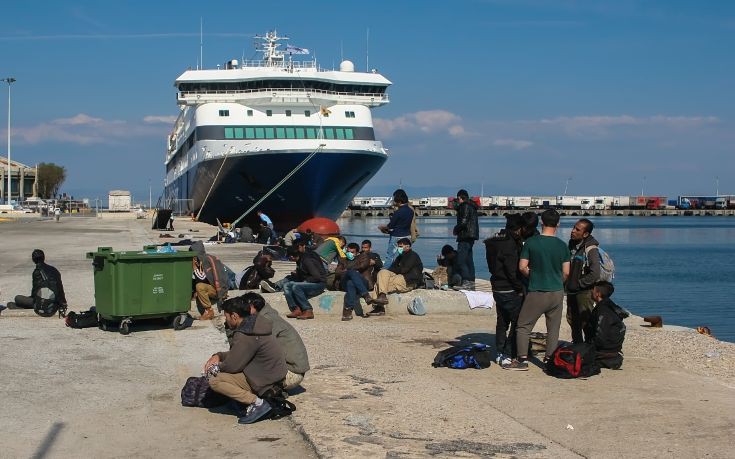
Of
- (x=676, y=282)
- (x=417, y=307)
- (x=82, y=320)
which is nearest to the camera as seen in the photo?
(x=82, y=320)

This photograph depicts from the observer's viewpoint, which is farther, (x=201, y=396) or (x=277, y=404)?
(x=201, y=396)

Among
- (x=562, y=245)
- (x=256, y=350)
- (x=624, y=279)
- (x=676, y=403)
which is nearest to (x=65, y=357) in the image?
(x=256, y=350)

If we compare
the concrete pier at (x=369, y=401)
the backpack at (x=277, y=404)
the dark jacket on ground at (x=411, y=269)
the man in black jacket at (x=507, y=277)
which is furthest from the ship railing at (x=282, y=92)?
the backpack at (x=277, y=404)

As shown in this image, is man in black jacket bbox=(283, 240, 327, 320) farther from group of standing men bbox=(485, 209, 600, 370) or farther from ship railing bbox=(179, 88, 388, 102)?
ship railing bbox=(179, 88, 388, 102)

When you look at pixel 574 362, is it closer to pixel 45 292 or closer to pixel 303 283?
pixel 303 283

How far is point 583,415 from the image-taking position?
671 cm

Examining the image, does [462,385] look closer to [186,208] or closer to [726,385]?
[726,385]

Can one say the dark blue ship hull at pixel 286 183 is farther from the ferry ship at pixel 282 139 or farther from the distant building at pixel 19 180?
the distant building at pixel 19 180

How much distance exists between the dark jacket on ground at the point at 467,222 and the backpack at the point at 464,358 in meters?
4.24

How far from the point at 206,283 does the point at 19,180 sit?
9726cm

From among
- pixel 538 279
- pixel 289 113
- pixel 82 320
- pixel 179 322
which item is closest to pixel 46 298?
pixel 82 320

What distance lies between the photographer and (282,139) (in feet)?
139

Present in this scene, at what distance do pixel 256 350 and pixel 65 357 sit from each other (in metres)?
3.02

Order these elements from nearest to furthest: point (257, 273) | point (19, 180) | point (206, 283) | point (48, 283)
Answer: point (48, 283) → point (206, 283) → point (257, 273) → point (19, 180)
